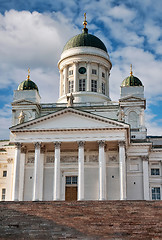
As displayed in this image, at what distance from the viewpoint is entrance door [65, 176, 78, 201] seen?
126 ft

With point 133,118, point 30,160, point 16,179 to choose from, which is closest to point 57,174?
point 16,179

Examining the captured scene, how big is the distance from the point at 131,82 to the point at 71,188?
1426 centimetres

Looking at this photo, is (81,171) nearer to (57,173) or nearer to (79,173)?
(79,173)

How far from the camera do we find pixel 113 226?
20688mm

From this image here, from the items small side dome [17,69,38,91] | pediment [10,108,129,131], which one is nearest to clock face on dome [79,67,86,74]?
small side dome [17,69,38,91]

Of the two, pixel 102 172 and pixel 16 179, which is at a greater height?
pixel 102 172

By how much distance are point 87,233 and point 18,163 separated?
18121mm

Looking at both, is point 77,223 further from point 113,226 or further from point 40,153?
point 40,153

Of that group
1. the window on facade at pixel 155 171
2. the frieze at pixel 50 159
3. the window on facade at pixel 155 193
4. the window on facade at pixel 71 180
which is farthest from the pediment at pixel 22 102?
the window on facade at pixel 155 193

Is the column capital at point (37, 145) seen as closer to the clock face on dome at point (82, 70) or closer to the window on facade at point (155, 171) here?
the window on facade at point (155, 171)

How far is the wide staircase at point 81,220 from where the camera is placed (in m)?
19.5

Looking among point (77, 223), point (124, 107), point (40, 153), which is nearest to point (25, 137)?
point (40, 153)

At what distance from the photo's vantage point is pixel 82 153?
3653 centimetres

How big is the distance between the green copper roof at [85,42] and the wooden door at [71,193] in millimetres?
20367
